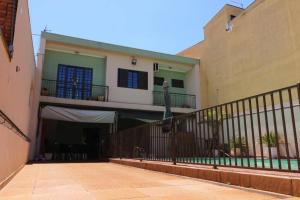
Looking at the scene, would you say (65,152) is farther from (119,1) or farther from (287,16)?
(287,16)

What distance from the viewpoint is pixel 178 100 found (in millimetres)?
16500

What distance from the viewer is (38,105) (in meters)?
11.8

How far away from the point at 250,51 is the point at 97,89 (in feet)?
28.0

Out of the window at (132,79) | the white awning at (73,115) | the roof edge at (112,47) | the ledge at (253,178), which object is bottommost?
the ledge at (253,178)

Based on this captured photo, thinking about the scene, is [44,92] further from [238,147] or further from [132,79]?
[238,147]

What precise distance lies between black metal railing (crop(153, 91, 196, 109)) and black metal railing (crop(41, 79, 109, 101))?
313 cm

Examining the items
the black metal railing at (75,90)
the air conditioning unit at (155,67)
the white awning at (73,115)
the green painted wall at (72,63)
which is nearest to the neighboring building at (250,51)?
the air conditioning unit at (155,67)

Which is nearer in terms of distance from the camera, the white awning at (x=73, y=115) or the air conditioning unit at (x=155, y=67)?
the white awning at (x=73, y=115)

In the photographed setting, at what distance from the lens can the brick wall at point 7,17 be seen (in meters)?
4.33

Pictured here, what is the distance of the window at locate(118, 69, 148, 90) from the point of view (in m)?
14.8

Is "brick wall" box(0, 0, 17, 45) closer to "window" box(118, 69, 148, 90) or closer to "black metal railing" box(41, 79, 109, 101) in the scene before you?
"black metal railing" box(41, 79, 109, 101)

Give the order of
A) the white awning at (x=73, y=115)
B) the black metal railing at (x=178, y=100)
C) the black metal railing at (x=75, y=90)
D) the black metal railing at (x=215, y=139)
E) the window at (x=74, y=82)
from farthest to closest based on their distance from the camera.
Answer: the black metal railing at (x=178, y=100) < the window at (x=74, y=82) < the black metal railing at (x=75, y=90) < the white awning at (x=73, y=115) < the black metal railing at (x=215, y=139)

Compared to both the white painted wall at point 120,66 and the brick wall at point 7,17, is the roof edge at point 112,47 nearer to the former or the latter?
the white painted wall at point 120,66

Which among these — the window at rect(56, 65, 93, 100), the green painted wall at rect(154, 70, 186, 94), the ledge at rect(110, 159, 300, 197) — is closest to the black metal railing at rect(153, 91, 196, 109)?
the green painted wall at rect(154, 70, 186, 94)
